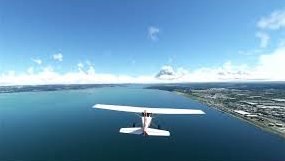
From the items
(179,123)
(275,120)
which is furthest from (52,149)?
(275,120)

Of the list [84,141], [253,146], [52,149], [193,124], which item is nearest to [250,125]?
[193,124]

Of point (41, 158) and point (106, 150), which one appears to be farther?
point (106, 150)

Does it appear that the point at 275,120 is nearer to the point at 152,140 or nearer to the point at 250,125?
the point at 250,125

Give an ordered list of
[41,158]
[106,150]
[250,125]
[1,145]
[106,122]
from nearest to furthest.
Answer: [41,158]
[106,150]
[1,145]
[250,125]
[106,122]

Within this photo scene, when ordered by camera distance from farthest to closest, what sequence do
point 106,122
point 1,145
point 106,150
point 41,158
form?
point 106,122
point 1,145
point 106,150
point 41,158

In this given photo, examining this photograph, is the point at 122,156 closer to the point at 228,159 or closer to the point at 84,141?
the point at 84,141

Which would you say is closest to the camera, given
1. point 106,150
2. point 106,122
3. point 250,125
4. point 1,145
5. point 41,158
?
point 41,158

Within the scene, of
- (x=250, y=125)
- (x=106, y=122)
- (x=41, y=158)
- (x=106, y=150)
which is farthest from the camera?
(x=106, y=122)

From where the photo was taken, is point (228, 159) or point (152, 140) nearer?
point (228, 159)
